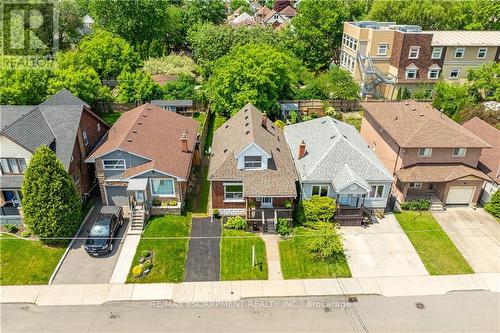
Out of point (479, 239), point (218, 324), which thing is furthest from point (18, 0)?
point (479, 239)

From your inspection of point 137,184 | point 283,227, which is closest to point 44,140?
point 137,184

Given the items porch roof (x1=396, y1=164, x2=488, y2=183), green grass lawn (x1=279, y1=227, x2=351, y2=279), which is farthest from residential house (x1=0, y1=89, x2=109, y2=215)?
porch roof (x1=396, y1=164, x2=488, y2=183)

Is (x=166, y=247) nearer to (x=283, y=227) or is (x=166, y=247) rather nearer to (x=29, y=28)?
(x=283, y=227)

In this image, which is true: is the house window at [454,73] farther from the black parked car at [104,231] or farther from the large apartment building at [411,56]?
the black parked car at [104,231]

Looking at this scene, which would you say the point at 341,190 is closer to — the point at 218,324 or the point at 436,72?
the point at 218,324

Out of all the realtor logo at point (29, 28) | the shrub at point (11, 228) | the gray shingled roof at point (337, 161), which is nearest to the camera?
the shrub at point (11, 228)

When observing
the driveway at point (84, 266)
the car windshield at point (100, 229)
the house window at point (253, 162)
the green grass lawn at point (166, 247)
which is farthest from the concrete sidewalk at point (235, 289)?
the house window at point (253, 162)
